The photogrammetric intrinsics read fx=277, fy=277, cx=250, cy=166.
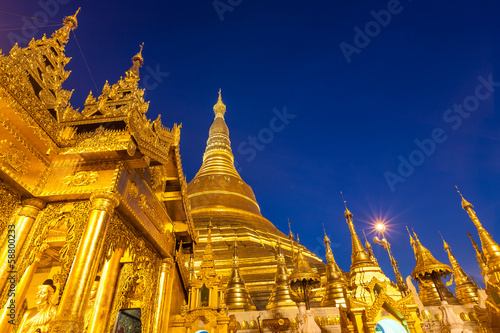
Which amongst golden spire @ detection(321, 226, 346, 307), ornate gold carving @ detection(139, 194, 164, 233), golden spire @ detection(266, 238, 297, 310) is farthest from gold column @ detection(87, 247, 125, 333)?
golden spire @ detection(321, 226, 346, 307)

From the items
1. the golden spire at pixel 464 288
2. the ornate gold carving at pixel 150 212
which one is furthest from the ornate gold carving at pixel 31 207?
the golden spire at pixel 464 288

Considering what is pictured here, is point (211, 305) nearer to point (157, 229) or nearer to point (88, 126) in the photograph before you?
point (157, 229)

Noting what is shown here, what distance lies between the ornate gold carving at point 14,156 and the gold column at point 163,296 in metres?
3.74

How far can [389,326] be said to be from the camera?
306 inches

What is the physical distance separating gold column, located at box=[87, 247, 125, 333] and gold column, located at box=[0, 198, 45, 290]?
1.82 meters

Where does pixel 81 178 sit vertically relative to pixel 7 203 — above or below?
Result: above

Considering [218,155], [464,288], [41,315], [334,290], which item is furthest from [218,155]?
[41,315]

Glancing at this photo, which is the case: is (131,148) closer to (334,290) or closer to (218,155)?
(334,290)

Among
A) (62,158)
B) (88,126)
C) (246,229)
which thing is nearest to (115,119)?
(88,126)

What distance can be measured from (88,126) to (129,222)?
2093 millimetres

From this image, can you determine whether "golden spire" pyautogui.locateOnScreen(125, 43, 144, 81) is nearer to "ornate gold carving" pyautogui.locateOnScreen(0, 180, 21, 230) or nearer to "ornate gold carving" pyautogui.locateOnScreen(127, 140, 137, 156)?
"ornate gold carving" pyautogui.locateOnScreen(127, 140, 137, 156)

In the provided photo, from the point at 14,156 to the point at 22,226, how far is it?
3.66ft

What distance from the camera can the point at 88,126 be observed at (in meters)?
5.54

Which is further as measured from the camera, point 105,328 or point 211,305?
point 211,305
